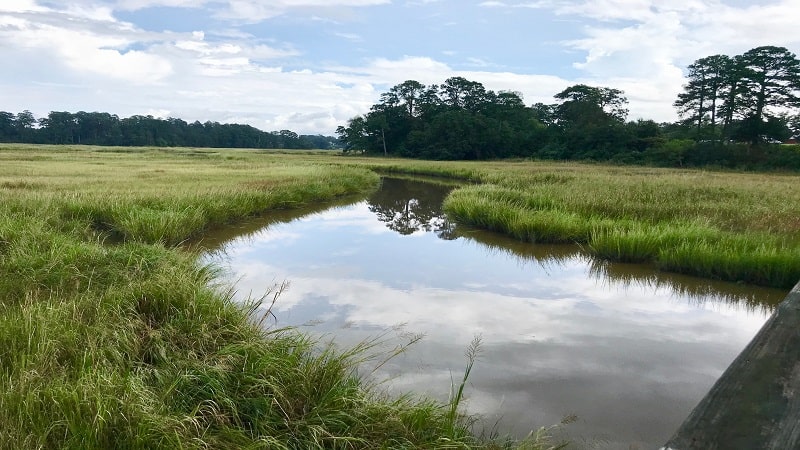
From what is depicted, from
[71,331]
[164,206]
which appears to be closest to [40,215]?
[164,206]

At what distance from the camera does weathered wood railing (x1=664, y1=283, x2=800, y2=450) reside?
4.36ft

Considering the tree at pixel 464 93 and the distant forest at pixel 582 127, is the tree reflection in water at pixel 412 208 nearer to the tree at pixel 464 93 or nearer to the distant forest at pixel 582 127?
the distant forest at pixel 582 127

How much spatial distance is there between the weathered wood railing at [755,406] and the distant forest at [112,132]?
10121cm

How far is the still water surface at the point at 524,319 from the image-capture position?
149 inches

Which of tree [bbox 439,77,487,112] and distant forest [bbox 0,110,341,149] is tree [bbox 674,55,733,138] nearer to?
tree [bbox 439,77,487,112]

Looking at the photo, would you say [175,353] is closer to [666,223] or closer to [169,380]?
[169,380]

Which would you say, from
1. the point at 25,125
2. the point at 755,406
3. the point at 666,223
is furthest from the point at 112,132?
the point at 755,406

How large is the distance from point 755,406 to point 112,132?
361ft

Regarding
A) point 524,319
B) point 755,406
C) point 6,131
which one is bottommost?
point 524,319

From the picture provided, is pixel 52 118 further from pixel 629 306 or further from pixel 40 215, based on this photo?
pixel 629 306

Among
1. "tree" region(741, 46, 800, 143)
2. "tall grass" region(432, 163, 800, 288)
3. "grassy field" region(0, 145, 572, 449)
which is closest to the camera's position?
"grassy field" region(0, 145, 572, 449)

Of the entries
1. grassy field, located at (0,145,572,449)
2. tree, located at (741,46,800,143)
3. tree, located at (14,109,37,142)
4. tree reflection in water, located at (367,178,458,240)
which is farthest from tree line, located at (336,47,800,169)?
tree, located at (14,109,37,142)

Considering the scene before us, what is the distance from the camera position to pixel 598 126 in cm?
4806

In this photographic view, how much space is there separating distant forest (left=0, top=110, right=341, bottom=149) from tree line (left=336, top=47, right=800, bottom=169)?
43501 millimetres
